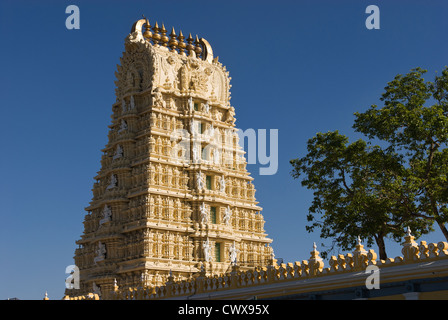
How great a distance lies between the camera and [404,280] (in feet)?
64.0

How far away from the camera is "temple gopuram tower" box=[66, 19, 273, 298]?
46.1m

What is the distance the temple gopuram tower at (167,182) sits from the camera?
46094 mm

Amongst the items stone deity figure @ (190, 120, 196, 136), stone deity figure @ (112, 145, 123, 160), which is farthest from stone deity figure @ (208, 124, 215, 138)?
stone deity figure @ (112, 145, 123, 160)

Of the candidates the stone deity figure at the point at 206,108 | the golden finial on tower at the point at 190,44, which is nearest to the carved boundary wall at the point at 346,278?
the stone deity figure at the point at 206,108

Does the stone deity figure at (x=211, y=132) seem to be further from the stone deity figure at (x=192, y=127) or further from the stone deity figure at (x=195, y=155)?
the stone deity figure at (x=195, y=155)

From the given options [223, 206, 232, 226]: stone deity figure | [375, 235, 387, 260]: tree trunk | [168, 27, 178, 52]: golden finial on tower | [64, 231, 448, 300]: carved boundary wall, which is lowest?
[64, 231, 448, 300]: carved boundary wall

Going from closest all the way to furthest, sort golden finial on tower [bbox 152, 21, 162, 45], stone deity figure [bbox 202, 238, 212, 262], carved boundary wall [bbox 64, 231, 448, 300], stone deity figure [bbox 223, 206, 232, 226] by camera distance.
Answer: carved boundary wall [bbox 64, 231, 448, 300], stone deity figure [bbox 202, 238, 212, 262], stone deity figure [bbox 223, 206, 232, 226], golden finial on tower [bbox 152, 21, 162, 45]

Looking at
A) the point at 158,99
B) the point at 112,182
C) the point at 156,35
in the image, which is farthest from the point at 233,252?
the point at 156,35

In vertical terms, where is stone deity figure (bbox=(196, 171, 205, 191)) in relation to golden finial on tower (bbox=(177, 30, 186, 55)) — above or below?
below

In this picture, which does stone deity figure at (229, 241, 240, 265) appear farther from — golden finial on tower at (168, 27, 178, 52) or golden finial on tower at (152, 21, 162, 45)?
golden finial on tower at (152, 21, 162, 45)

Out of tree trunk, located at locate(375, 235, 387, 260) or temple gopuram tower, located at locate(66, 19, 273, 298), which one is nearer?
tree trunk, located at locate(375, 235, 387, 260)

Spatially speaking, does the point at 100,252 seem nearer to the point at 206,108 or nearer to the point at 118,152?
the point at 118,152
